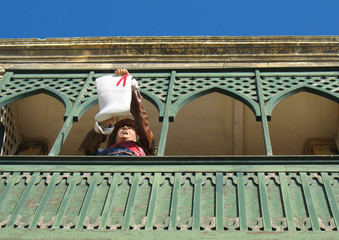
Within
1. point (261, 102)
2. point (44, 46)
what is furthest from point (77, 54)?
point (261, 102)

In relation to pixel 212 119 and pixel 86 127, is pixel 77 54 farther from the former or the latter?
pixel 212 119

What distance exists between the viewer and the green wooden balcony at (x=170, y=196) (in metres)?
6.10

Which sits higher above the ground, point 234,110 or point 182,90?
point 234,110

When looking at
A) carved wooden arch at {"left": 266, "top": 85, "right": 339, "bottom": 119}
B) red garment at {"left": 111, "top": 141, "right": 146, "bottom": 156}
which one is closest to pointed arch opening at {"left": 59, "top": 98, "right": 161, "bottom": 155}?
red garment at {"left": 111, "top": 141, "right": 146, "bottom": 156}

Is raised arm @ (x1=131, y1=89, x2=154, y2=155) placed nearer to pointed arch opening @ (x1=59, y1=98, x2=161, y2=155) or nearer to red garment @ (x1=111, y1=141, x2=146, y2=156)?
red garment @ (x1=111, y1=141, x2=146, y2=156)

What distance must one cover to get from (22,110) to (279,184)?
17.3 feet

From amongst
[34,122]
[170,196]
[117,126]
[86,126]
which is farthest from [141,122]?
[34,122]

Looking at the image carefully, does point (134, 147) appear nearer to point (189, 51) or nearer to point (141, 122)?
point (141, 122)

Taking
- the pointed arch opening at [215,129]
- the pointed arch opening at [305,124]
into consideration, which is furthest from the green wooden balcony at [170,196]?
the pointed arch opening at [305,124]

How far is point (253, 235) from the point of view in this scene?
5.94m

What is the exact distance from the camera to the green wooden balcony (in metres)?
6.10

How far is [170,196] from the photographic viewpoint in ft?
21.5

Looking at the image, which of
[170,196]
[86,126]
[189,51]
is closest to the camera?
[170,196]

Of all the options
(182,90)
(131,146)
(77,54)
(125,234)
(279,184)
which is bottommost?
(125,234)
